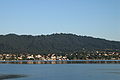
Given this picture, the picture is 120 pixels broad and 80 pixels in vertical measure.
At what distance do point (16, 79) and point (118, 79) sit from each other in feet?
102

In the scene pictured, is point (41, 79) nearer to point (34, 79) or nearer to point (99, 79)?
point (34, 79)

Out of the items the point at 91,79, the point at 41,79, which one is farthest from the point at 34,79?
the point at 91,79

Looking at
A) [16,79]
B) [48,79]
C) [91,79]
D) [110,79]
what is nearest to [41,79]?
[48,79]

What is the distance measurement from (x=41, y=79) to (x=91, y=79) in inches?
603

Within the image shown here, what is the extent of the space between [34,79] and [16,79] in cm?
560

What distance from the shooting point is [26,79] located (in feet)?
313

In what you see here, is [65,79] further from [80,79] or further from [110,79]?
[110,79]

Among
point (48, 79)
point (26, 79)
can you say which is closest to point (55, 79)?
point (48, 79)

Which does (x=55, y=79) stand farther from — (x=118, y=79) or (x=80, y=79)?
(x=118, y=79)

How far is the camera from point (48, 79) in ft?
309

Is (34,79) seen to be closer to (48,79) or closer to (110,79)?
(48,79)

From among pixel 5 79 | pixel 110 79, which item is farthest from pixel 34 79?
pixel 110 79

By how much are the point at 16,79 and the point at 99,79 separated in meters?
25.6

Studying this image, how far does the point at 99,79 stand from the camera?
95438 millimetres
